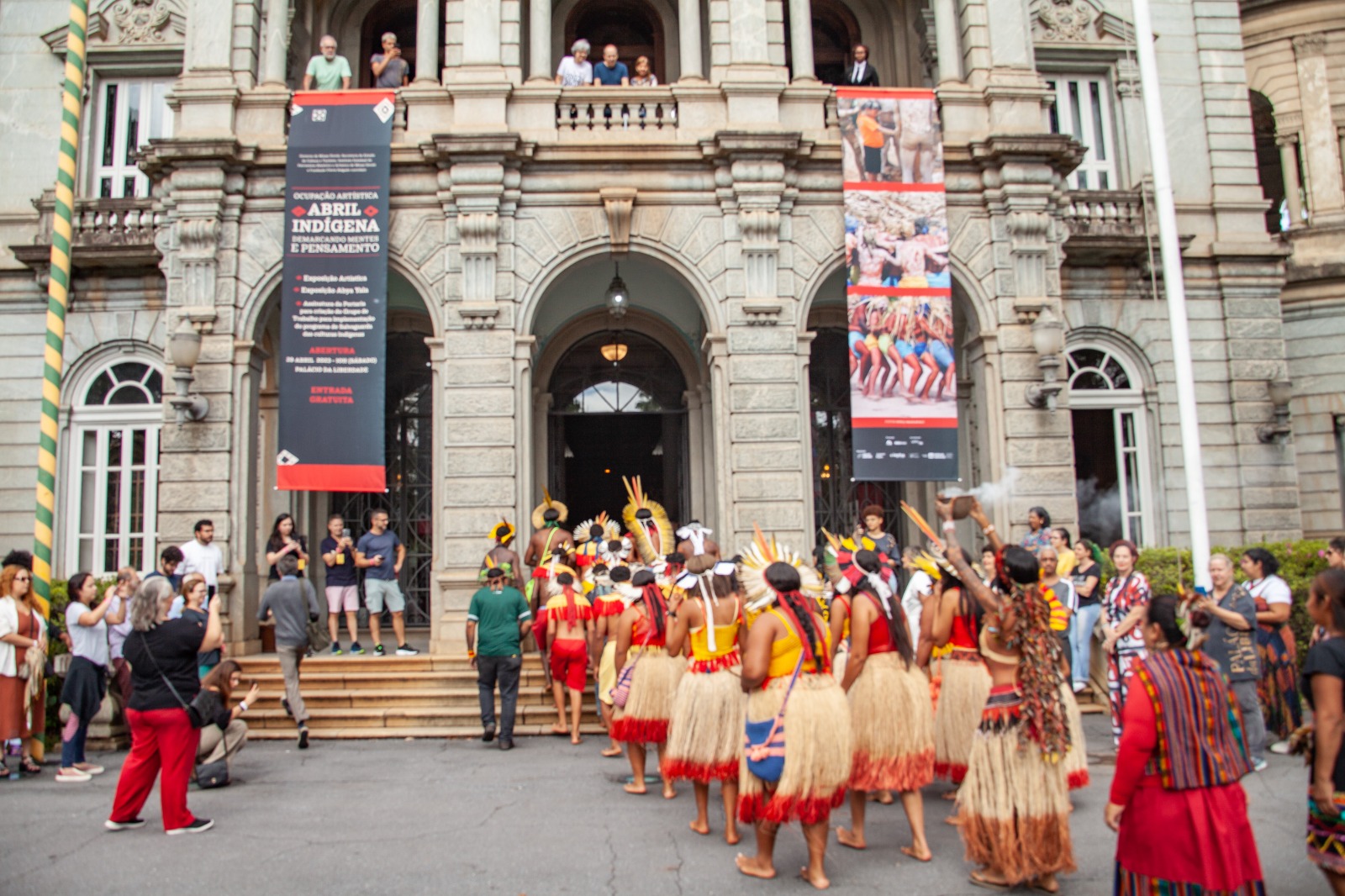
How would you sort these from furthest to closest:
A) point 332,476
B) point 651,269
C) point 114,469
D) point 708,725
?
point 114,469
point 651,269
point 332,476
point 708,725

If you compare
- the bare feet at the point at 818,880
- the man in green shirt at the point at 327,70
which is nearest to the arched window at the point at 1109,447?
the bare feet at the point at 818,880

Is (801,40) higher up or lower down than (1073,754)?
higher up

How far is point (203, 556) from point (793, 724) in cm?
926

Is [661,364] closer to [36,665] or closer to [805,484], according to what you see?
[805,484]

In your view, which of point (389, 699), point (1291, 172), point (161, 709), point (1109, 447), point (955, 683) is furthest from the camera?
point (1291, 172)

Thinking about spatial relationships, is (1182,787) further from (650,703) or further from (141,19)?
(141,19)

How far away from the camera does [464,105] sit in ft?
45.3

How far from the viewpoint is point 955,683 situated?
7250 millimetres

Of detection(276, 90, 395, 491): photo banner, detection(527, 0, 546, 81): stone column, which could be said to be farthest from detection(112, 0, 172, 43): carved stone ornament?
detection(527, 0, 546, 81): stone column

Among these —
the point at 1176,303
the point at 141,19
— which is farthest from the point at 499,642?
the point at 141,19

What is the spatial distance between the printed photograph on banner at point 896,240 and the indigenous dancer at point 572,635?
6.06 meters

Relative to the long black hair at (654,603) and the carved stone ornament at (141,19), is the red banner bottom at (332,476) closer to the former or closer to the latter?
the long black hair at (654,603)

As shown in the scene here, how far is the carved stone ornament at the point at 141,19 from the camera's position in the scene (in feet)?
56.6

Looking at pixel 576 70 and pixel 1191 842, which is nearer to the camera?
pixel 1191 842
